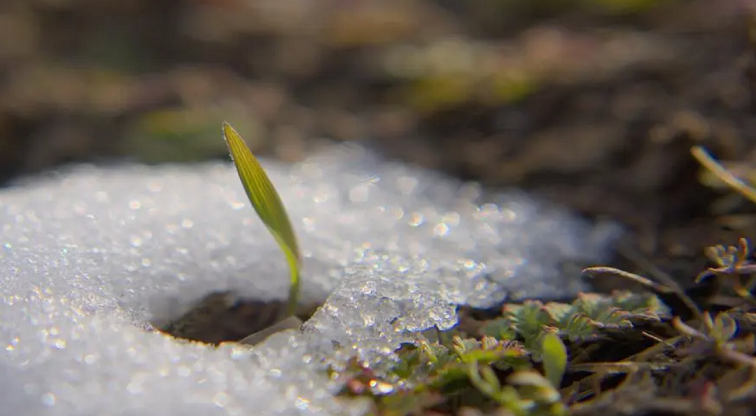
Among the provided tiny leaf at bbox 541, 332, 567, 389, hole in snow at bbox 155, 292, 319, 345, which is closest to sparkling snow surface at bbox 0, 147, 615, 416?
hole in snow at bbox 155, 292, 319, 345

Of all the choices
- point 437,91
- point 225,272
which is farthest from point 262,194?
point 437,91

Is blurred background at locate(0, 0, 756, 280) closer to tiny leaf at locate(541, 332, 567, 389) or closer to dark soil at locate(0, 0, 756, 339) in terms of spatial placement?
dark soil at locate(0, 0, 756, 339)

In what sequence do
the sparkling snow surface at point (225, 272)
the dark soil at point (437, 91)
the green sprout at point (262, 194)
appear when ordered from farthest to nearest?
the dark soil at point (437, 91) → the green sprout at point (262, 194) → the sparkling snow surface at point (225, 272)

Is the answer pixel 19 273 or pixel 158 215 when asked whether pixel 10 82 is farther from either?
pixel 19 273

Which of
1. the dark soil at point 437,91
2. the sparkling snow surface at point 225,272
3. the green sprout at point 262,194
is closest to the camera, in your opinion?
the sparkling snow surface at point 225,272

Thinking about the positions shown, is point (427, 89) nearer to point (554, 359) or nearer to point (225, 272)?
point (225, 272)

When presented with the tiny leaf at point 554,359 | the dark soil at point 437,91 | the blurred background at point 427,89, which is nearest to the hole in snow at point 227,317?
the tiny leaf at point 554,359

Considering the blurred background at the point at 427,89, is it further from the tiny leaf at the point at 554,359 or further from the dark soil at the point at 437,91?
the tiny leaf at the point at 554,359
